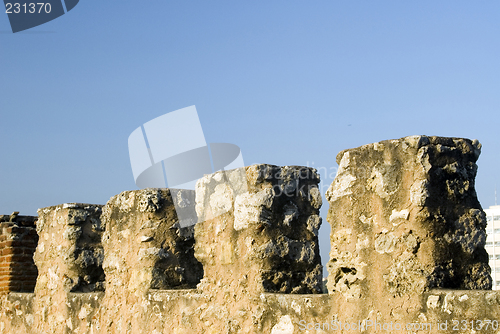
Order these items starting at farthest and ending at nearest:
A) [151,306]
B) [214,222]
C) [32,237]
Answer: [32,237] → [151,306] → [214,222]

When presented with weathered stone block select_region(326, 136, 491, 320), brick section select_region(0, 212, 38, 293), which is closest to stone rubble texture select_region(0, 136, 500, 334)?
weathered stone block select_region(326, 136, 491, 320)

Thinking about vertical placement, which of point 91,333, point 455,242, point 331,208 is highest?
point 331,208

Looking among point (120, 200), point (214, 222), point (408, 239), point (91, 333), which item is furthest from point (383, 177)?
point (91, 333)

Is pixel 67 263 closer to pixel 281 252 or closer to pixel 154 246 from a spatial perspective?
pixel 154 246

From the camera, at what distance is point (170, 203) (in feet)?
17.5

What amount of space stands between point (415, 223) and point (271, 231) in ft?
3.91

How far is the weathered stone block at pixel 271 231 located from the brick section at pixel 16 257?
158 inches

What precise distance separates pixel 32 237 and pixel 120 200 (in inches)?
107

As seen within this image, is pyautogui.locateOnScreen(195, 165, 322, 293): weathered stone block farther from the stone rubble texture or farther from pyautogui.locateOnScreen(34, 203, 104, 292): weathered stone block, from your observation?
pyautogui.locateOnScreen(34, 203, 104, 292): weathered stone block

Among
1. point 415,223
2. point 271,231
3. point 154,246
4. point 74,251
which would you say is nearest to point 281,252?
point 271,231

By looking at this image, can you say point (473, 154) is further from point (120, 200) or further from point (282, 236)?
point (120, 200)

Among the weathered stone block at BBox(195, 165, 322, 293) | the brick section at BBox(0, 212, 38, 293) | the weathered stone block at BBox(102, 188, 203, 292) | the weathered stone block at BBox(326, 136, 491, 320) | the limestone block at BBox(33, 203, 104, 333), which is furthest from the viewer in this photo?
the brick section at BBox(0, 212, 38, 293)

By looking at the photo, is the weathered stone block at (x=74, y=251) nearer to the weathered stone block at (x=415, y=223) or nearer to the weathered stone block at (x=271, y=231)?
the weathered stone block at (x=271, y=231)

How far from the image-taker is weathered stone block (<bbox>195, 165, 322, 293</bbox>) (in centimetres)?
423
